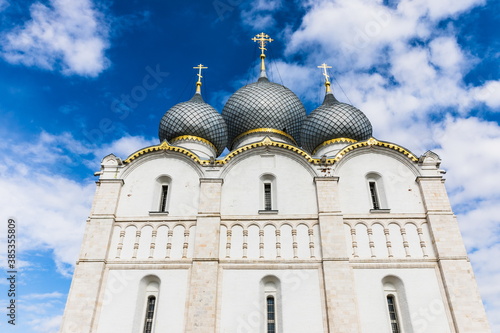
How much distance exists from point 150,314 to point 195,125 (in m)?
8.36

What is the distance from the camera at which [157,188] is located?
1441 cm

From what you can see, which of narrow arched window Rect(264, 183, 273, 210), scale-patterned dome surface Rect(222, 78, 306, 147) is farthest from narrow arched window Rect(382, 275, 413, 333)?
scale-patterned dome surface Rect(222, 78, 306, 147)

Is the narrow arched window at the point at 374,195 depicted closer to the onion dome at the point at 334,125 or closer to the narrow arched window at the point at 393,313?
the narrow arched window at the point at 393,313

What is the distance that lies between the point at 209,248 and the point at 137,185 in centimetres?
381

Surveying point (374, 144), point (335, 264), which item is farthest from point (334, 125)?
point (335, 264)

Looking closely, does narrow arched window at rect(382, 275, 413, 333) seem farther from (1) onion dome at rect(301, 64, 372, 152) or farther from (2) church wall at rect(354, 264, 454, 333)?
(1) onion dome at rect(301, 64, 372, 152)

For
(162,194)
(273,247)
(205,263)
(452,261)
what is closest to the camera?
(452,261)

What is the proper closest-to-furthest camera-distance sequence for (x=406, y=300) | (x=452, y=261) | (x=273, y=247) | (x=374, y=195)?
(x=406, y=300) → (x=452, y=261) → (x=273, y=247) → (x=374, y=195)

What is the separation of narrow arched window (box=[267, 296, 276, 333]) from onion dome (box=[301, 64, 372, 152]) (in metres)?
7.63

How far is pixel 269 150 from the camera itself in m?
15.0

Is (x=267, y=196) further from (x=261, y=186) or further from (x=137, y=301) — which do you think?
(x=137, y=301)

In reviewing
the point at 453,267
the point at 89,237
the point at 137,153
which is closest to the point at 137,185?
the point at 137,153

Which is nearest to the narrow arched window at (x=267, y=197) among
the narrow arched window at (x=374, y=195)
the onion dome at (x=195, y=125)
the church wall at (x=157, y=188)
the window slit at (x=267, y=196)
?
the window slit at (x=267, y=196)

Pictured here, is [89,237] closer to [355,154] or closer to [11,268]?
[11,268]
